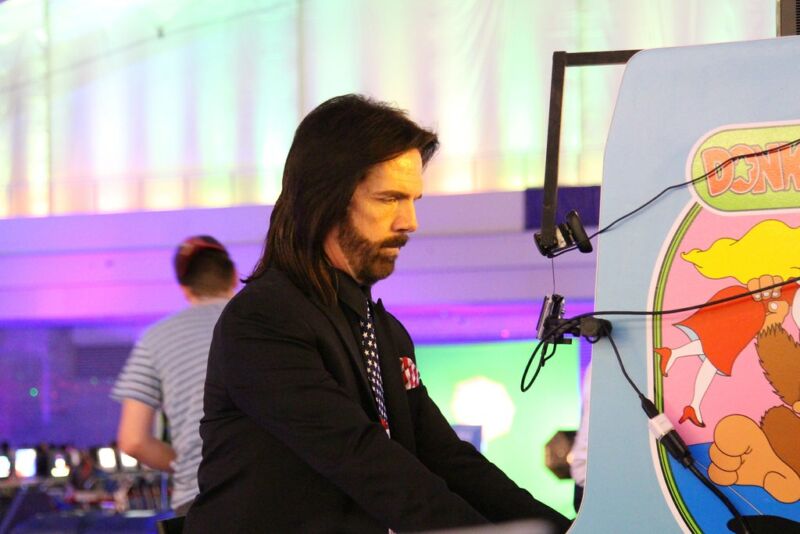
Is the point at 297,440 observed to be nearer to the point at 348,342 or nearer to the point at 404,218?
the point at 348,342

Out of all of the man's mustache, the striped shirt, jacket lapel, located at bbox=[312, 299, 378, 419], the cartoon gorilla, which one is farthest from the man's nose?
the striped shirt

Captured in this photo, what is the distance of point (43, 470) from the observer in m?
7.27

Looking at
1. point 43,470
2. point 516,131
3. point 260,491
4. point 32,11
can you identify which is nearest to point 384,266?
point 260,491

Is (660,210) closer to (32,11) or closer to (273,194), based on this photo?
(273,194)

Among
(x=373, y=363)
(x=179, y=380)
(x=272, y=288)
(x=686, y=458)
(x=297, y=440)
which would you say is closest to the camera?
(x=686, y=458)

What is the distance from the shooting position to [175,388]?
2629 mm

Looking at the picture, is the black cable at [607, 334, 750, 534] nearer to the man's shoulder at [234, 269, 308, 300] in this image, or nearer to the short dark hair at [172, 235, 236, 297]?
the man's shoulder at [234, 269, 308, 300]

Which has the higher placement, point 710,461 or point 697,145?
point 697,145

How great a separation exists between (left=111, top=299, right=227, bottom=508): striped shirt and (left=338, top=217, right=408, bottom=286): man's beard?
44.0 inches

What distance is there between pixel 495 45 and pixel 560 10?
0.46m

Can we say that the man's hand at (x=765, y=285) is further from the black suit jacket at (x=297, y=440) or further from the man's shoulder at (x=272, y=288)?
the man's shoulder at (x=272, y=288)

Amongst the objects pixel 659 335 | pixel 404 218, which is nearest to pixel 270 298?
pixel 404 218

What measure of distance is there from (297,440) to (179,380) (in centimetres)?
132

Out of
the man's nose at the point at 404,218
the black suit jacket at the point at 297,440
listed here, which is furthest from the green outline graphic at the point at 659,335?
the man's nose at the point at 404,218
